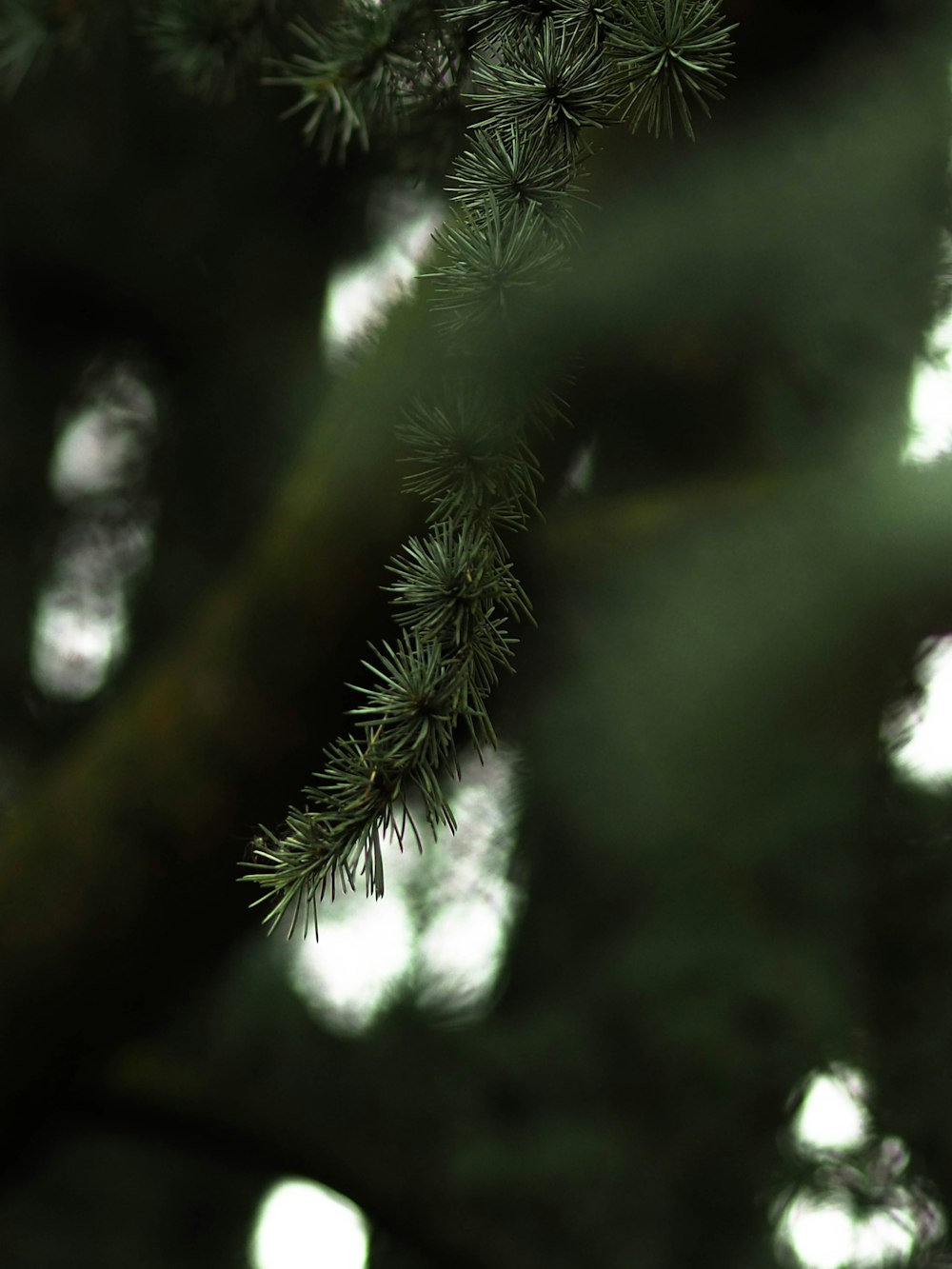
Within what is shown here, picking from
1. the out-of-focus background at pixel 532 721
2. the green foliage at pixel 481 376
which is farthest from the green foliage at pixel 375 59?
the out-of-focus background at pixel 532 721

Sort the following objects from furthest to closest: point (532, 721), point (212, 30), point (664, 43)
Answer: point (532, 721) → point (212, 30) → point (664, 43)

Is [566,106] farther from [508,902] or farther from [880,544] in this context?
[508,902]

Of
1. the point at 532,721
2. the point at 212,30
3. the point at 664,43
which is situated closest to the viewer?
the point at 664,43

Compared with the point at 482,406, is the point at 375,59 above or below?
above

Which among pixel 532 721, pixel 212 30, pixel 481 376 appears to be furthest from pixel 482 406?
pixel 532 721

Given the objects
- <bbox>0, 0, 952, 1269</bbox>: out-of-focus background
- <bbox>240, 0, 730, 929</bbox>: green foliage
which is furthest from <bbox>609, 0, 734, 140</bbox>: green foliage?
<bbox>0, 0, 952, 1269</bbox>: out-of-focus background

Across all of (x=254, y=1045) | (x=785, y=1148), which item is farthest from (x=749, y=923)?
(x=254, y=1045)

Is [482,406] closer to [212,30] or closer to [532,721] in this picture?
[212,30]

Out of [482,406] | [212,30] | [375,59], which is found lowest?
[482,406]
